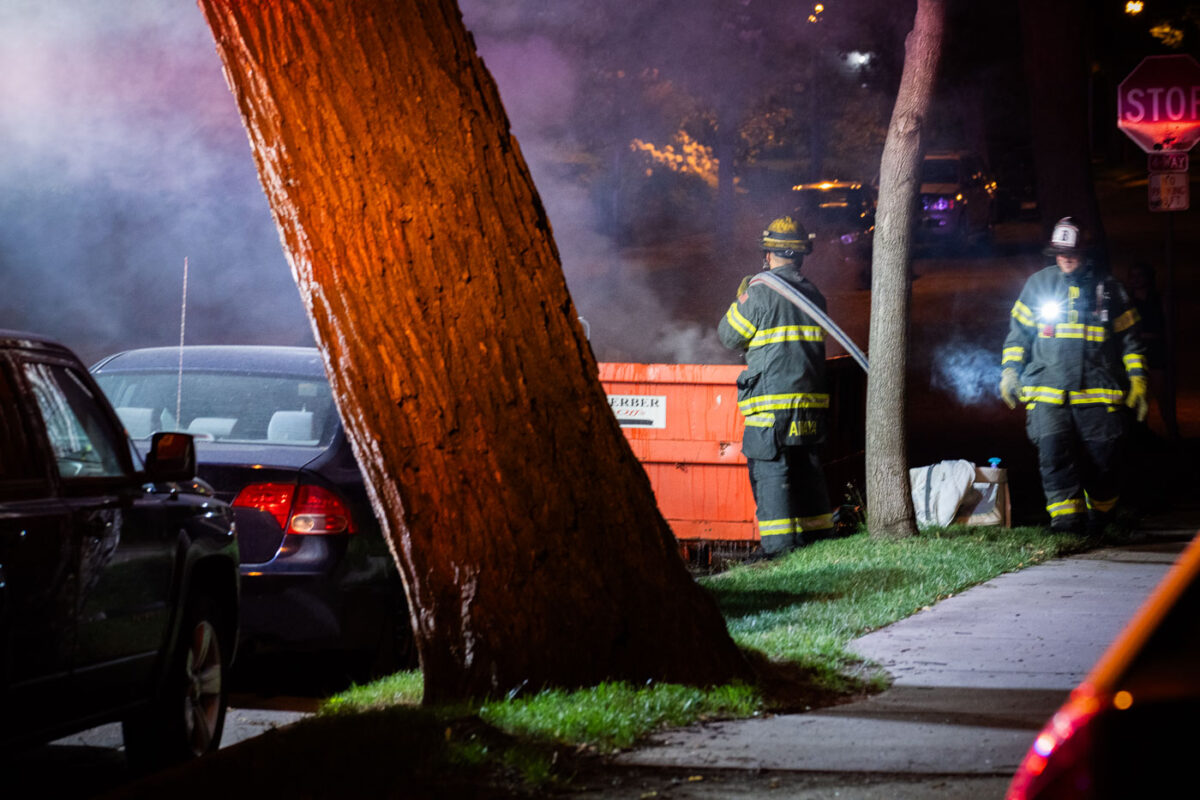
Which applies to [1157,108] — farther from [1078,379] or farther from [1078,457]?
[1078,457]

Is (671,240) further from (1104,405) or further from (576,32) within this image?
(1104,405)

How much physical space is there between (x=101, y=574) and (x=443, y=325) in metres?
1.31

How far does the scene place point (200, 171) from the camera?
18.4 meters

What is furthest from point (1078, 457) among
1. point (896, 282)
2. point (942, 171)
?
point (942, 171)

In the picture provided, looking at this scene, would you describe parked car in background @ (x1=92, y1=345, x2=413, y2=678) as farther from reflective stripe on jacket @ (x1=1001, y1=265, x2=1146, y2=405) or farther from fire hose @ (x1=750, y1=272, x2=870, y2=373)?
reflective stripe on jacket @ (x1=1001, y1=265, x2=1146, y2=405)

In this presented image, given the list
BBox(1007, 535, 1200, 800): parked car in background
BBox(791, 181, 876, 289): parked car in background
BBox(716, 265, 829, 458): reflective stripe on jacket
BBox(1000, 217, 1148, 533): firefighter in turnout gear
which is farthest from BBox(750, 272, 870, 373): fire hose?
BBox(791, 181, 876, 289): parked car in background

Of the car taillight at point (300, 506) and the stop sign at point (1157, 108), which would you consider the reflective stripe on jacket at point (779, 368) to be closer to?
the car taillight at point (300, 506)

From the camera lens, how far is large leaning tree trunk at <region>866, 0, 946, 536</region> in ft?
31.9

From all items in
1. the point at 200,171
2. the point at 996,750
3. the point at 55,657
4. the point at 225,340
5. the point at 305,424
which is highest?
the point at 200,171

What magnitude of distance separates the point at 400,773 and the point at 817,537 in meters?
5.90

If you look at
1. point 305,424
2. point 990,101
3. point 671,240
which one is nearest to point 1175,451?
point 305,424

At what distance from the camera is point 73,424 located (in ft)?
16.6

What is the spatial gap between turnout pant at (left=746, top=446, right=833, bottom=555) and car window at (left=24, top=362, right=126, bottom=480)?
5136 mm

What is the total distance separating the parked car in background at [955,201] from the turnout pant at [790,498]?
917 inches
